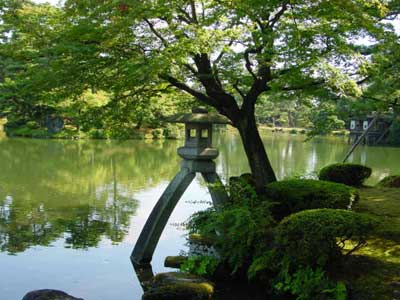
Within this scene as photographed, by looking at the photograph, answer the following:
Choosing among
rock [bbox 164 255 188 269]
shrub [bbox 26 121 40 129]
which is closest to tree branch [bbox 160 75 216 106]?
rock [bbox 164 255 188 269]

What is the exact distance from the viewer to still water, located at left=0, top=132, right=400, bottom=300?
248 inches

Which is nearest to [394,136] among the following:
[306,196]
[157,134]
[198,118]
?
[157,134]

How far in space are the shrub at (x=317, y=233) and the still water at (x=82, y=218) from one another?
2091 millimetres

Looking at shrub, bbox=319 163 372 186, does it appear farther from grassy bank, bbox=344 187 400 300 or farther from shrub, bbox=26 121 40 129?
shrub, bbox=26 121 40 129

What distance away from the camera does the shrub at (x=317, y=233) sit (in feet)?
14.0

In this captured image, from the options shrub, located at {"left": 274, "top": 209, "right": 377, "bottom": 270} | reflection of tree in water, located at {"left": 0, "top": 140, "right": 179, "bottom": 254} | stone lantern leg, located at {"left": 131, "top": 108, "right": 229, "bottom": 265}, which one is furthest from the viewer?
reflection of tree in water, located at {"left": 0, "top": 140, "right": 179, "bottom": 254}

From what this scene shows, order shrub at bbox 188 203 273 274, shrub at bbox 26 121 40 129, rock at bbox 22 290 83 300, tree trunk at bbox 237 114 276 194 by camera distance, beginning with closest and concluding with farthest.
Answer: rock at bbox 22 290 83 300 < shrub at bbox 188 203 273 274 < tree trunk at bbox 237 114 276 194 < shrub at bbox 26 121 40 129

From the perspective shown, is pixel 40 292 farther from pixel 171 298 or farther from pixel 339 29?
pixel 339 29

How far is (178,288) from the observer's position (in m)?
5.02

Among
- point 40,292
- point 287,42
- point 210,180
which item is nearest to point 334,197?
point 210,180

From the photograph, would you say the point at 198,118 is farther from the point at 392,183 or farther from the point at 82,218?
the point at 392,183

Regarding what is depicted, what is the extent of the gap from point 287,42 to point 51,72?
3229 millimetres

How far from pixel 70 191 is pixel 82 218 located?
325 centimetres

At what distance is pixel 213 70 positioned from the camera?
7156mm
